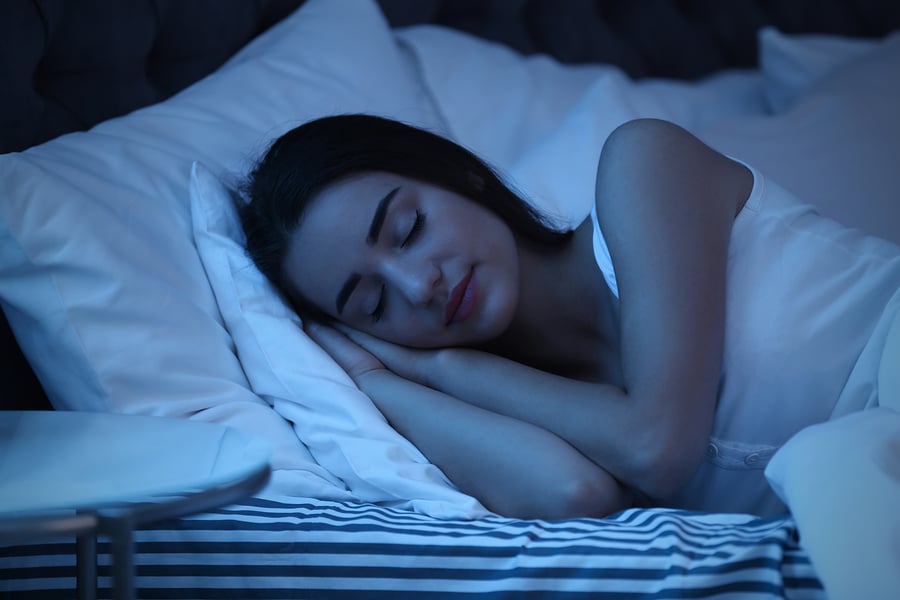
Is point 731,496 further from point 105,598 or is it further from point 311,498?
point 105,598

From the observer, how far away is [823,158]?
1.55 m

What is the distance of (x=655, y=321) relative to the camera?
1.00 meters

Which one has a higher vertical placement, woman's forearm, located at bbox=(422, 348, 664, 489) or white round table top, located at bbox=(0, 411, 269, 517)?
white round table top, located at bbox=(0, 411, 269, 517)

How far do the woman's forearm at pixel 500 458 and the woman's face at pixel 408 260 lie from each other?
4.0 inches

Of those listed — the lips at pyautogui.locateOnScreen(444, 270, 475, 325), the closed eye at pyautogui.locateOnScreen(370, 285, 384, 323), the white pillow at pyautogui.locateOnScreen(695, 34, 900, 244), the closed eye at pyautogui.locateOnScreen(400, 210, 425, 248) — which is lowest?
the closed eye at pyautogui.locateOnScreen(370, 285, 384, 323)

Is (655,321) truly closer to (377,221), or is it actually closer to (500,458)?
(500,458)

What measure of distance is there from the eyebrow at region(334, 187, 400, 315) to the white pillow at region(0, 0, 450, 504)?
168mm

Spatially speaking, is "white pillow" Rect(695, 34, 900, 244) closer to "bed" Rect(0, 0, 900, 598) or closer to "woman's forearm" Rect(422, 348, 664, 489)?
"bed" Rect(0, 0, 900, 598)

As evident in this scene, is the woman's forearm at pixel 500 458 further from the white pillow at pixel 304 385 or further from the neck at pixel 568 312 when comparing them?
the neck at pixel 568 312

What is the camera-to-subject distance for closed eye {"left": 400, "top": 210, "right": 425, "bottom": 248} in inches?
45.0

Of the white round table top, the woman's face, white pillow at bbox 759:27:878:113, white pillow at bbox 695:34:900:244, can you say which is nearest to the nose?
the woman's face

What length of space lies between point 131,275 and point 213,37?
62cm

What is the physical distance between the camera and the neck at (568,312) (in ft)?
4.06

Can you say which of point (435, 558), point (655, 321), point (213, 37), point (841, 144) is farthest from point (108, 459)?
point (841, 144)
